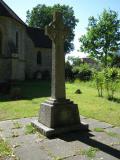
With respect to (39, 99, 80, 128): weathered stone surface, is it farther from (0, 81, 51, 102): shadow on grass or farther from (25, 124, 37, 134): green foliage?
(0, 81, 51, 102): shadow on grass

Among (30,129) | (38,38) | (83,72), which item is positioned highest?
(38,38)

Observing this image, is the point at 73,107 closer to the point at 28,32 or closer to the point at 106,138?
the point at 106,138

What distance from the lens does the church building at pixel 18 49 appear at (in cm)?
2559

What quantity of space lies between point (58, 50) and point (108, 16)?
120 feet

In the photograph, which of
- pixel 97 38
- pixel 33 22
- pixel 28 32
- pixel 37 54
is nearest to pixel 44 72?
pixel 37 54

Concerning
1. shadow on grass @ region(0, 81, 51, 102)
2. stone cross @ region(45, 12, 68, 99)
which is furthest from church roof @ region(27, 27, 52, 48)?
stone cross @ region(45, 12, 68, 99)

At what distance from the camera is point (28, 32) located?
40875 millimetres

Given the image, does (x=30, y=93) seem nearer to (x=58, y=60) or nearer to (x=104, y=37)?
(x=58, y=60)

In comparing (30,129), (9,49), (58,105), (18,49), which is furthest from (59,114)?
(18,49)

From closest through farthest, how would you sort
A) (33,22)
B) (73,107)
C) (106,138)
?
1. (106,138)
2. (73,107)
3. (33,22)

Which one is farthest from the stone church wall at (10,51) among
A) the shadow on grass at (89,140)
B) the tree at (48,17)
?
the tree at (48,17)

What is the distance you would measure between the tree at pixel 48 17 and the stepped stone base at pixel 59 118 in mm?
44740

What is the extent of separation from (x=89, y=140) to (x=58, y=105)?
4.63ft

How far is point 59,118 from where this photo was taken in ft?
25.3
